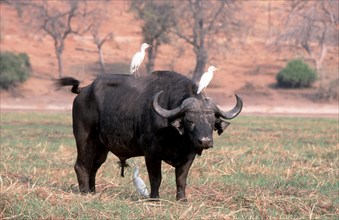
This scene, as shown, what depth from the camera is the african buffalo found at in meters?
9.84

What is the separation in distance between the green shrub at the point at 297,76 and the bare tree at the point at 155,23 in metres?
7.56

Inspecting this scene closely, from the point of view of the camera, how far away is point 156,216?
878cm

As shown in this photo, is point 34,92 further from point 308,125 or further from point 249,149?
point 249,149

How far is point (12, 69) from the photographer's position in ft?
158

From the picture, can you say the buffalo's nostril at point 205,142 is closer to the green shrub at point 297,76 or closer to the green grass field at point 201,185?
the green grass field at point 201,185

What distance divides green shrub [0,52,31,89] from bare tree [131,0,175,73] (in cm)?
760

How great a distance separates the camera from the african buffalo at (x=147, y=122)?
387 inches

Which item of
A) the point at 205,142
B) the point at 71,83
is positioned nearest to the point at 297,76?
the point at 71,83

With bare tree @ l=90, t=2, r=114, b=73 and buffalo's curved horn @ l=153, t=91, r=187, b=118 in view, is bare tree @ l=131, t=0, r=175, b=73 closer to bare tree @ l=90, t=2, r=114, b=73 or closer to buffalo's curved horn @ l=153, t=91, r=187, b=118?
bare tree @ l=90, t=2, r=114, b=73

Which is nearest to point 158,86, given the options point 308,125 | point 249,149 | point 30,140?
point 249,149

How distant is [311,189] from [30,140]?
1206 cm

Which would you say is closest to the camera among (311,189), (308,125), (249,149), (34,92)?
(311,189)

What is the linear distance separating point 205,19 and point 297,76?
682 centimetres

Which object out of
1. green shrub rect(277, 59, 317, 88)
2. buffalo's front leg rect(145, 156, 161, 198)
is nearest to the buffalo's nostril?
buffalo's front leg rect(145, 156, 161, 198)
